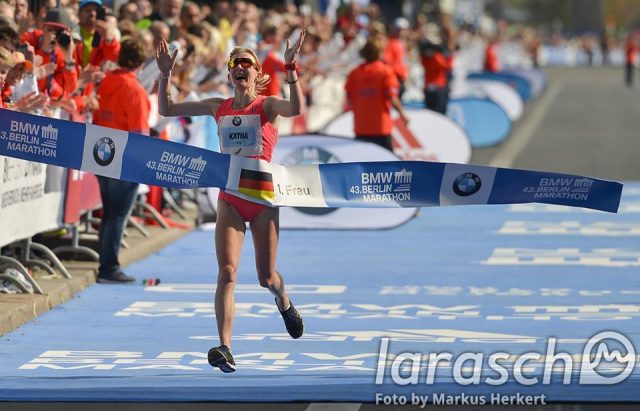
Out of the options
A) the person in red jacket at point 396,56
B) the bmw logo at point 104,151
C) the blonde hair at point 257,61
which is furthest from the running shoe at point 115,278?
the person in red jacket at point 396,56

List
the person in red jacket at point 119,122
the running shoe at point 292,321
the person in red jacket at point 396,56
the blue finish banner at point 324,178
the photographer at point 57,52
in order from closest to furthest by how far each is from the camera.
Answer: the blue finish banner at point 324,178 → the running shoe at point 292,321 → the person in red jacket at point 119,122 → the photographer at point 57,52 → the person in red jacket at point 396,56

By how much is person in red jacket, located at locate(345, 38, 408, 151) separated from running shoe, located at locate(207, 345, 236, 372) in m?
9.72

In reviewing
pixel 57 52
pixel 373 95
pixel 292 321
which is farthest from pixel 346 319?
pixel 373 95

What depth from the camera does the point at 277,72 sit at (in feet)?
74.1

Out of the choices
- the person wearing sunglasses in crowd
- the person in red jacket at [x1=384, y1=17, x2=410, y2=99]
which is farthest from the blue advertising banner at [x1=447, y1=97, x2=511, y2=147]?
the person wearing sunglasses in crowd

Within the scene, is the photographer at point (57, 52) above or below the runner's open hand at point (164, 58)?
above

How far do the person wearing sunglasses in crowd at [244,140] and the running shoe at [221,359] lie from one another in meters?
0.26

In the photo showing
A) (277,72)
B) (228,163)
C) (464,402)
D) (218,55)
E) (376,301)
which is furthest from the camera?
(277,72)

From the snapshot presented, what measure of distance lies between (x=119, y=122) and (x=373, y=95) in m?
5.83

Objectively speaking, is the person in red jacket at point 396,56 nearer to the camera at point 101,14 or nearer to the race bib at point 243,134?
the camera at point 101,14

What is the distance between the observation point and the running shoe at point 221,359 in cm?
957

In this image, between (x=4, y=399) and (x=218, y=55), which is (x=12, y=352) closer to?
(x=4, y=399)

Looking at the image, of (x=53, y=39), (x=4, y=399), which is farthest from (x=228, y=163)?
(x=53, y=39)

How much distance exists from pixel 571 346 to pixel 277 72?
12.4m
